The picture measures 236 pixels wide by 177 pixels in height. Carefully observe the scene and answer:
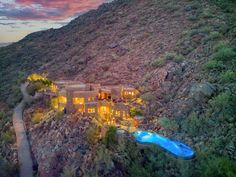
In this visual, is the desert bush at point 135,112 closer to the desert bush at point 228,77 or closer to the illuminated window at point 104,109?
the illuminated window at point 104,109

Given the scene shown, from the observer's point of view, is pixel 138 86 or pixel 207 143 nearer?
pixel 207 143

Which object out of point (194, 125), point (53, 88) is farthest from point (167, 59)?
point (53, 88)

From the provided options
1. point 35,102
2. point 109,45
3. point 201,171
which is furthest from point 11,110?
point 201,171

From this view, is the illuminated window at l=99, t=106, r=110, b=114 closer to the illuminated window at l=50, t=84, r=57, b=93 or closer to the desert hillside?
the desert hillside

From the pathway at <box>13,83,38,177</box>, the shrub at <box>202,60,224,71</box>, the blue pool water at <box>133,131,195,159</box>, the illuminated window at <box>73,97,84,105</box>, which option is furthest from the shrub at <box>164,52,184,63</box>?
the pathway at <box>13,83,38,177</box>

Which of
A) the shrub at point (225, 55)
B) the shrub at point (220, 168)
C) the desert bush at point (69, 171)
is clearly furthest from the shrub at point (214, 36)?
the desert bush at point (69, 171)

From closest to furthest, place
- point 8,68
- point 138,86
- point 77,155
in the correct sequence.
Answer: point 77,155 < point 138,86 < point 8,68

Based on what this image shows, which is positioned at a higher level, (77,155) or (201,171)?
(201,171)

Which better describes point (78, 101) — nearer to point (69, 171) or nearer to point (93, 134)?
point (93, 134)

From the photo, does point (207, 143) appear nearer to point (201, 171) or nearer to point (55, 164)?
point (201, 171)
